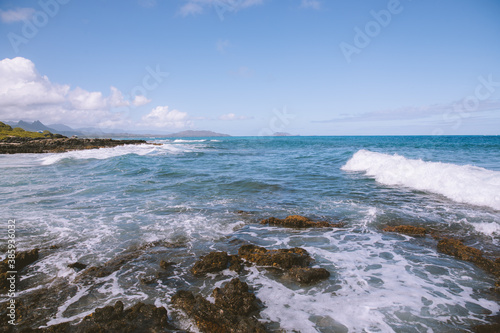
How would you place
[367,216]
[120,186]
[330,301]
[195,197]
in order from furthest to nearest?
[120,186], [195,197], [367,216], [330,301]

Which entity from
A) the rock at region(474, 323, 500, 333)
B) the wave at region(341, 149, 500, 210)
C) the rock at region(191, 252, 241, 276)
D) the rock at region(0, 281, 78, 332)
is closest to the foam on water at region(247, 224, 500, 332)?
the rock at region(474, 323, 500, 333)

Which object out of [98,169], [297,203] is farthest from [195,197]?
[98,169]

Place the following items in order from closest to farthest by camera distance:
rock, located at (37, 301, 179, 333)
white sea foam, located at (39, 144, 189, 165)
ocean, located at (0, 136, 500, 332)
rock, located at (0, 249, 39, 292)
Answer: rock, located at (37, 301, 179, 333)
ocean, located at (0, 136, 500, 332)
rock, located at (0, 249, 39, 292)
white sea foam, located at (39, 144, 189, 165)

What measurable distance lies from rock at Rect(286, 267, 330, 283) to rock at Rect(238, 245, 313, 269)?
0.79 ft

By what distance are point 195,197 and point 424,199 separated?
9.48 m

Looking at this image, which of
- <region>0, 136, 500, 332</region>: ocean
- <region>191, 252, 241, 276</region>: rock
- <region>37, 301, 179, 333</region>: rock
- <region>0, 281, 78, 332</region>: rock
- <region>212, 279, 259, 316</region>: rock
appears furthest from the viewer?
<region>191, 252, 241, 276</region>: rock

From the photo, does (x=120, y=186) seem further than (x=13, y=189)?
Yes

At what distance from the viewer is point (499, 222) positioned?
7.27 m

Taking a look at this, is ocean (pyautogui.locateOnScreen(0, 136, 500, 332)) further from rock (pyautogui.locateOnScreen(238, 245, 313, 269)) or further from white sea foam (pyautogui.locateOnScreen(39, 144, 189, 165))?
white sea foam (pyautogui.locateOnScreen(39, 144, 189, 165))

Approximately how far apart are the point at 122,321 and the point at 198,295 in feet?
3.52

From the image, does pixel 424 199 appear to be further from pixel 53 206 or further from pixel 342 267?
pixel 53 206

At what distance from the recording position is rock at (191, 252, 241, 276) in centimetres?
489

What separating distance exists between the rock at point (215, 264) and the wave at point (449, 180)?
9.31m

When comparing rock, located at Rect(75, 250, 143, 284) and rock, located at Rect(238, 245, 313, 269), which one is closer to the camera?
rock, located at Rect(75, 250, 143, 284)
